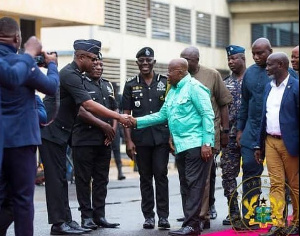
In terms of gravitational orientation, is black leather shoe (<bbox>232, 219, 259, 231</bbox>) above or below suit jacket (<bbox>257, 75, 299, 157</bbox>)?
below

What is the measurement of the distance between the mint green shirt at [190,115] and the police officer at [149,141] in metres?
0.97

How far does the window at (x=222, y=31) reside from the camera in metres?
40.0

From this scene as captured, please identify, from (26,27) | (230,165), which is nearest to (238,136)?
(230,165)

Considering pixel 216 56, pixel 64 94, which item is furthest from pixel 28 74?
pixel 216 56

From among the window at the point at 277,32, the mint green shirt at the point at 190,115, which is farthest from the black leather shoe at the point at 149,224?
the window at the point at 277,32

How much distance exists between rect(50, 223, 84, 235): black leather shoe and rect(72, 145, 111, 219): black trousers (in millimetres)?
649

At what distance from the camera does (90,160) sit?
38.8ft

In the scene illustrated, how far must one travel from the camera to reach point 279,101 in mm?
10234

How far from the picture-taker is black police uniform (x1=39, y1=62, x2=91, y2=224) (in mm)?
10984

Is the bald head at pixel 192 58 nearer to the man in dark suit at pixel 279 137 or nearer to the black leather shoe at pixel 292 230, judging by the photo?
the man in dark suit at pixel 279 137

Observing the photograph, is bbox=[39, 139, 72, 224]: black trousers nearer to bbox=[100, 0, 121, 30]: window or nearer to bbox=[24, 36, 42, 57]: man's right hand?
bbox=[24, 36, 42, 57]: man's right hand

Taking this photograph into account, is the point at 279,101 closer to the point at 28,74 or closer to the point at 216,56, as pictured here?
the point at 28,74

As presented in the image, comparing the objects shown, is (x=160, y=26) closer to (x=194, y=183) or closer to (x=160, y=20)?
(x=160, y=20)

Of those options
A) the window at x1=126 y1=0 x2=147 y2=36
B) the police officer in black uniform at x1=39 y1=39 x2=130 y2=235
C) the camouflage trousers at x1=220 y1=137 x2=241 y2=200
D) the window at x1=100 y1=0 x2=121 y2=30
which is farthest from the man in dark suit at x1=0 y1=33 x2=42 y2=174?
the window at x1=126 y1=0 x2=147 y2=36
